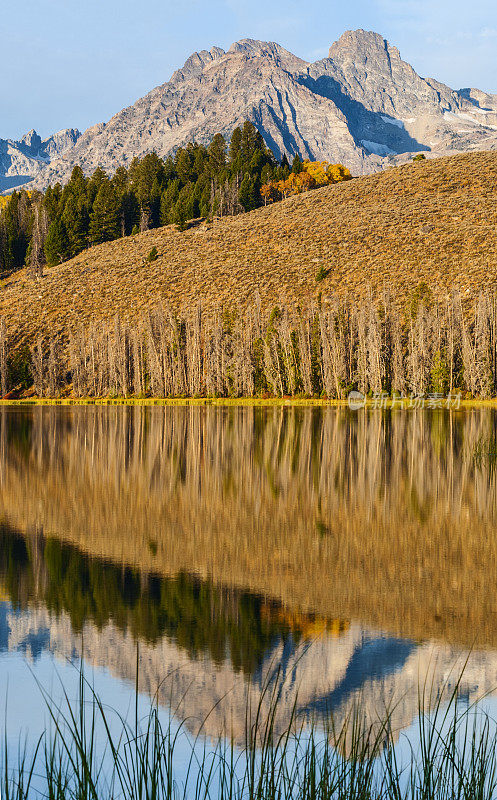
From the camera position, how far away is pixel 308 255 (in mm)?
113750

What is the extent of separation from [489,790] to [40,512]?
502 inches

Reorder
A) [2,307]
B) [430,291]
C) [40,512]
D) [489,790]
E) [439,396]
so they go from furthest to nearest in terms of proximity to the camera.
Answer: [2,307]
[430,291]
[439,396]
[40,512]
[489,790]

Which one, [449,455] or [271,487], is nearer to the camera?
[271,487]

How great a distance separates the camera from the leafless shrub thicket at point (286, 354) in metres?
79.8

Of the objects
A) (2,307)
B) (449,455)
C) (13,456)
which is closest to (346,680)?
(449,455)

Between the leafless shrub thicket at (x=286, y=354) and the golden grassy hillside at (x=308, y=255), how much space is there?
7.18 metres

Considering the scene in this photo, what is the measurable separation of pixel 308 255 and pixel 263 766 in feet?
369

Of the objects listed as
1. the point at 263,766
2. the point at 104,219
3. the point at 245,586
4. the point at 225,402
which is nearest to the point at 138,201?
the point at 104,219

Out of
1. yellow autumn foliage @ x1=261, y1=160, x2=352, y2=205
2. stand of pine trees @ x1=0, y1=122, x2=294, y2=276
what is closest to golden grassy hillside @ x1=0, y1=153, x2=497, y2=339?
stand of pine trees @ x1=0, y1=122, x2=294, y2=276

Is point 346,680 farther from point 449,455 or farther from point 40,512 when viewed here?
point 449,455

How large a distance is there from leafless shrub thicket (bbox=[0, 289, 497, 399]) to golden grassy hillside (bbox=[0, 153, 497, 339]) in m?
7.18

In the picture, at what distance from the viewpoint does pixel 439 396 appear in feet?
258

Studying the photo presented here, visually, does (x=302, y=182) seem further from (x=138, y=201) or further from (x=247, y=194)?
(x=138, y=201)

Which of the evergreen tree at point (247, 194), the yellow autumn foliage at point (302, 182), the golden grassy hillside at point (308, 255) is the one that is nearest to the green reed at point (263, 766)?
the golden grassy hillside at point (308, 255)
